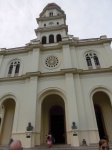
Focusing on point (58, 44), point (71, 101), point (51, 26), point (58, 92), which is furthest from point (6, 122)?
point (51, 26)

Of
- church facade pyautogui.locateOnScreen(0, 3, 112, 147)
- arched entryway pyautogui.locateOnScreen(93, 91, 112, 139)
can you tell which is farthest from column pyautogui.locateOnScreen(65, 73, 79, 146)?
arched entryway pyautogui.locateOnScreen(93, 91, 112, 139)

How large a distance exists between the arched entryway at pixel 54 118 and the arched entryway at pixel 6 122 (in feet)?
12.9

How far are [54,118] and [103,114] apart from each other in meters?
5.69

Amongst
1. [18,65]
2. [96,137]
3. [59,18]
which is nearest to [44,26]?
[59,18]

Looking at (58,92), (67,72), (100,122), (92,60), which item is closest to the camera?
(58,92)

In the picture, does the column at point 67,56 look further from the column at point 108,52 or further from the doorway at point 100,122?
the doorway at point 100,122

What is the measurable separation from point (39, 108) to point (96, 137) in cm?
601

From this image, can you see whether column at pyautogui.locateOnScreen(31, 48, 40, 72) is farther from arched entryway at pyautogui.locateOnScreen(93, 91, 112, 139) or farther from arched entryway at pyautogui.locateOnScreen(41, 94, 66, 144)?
arched entryway at pyautogui.locateOnScreen(93, 91, 112, 139)

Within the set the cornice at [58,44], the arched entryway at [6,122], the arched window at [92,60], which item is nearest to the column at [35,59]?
the cornice at [58,44]

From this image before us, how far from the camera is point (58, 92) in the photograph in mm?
14539

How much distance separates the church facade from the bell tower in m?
3.48

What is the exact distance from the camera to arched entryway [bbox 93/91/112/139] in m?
13.8

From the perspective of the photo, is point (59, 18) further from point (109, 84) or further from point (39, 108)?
point (39, 108)

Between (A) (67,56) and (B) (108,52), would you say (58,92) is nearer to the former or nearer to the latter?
(A) (67,56)
